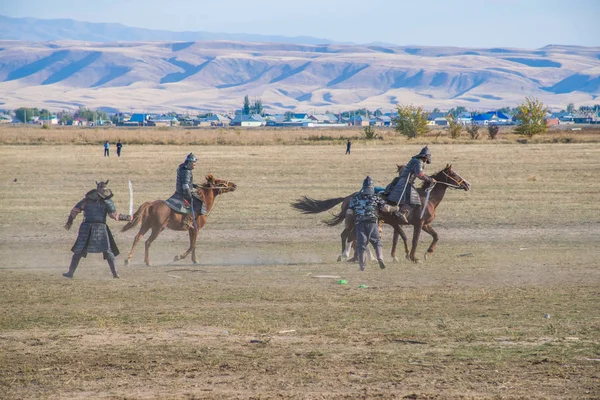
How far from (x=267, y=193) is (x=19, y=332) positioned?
2055cm

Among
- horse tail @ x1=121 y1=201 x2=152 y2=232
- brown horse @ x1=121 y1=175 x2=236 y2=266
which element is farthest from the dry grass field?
horse tail @ x1=121 y1=201 x2=152 y2=232

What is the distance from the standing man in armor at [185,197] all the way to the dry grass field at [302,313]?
33.1 inches

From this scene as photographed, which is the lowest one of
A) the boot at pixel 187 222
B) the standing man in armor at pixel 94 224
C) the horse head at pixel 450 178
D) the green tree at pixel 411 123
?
the green tree at pixel 411 123

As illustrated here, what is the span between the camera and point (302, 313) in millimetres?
11938

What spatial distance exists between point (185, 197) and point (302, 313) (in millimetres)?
5970

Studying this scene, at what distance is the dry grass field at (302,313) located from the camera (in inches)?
340

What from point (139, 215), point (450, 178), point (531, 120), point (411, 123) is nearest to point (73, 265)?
point (139, 215)

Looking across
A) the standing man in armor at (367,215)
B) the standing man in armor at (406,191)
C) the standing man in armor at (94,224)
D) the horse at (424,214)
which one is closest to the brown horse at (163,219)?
the standing man in armor at (94,224)

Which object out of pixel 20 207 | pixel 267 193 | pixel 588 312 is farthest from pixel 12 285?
pixel 267 193

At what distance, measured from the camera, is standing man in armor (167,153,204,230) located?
17141 mm

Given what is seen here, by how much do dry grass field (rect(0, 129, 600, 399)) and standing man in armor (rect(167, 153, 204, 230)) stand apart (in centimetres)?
84

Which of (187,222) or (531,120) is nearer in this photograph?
(187,222)

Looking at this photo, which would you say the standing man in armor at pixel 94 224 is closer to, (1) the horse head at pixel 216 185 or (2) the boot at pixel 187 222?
(2) the boot at pixel 187 222

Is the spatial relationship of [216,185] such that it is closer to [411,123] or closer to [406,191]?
[406,191]
